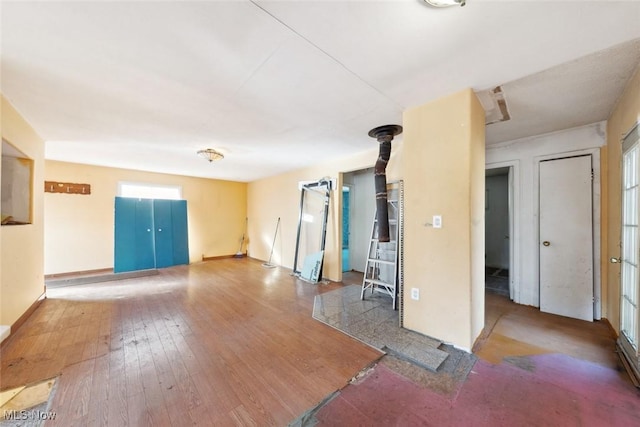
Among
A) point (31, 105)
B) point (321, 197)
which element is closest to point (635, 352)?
point (321, 197)

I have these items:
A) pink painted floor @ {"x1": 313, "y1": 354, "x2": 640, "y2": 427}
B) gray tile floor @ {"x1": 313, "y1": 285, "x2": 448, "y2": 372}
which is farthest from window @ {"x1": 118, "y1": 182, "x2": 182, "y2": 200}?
pink painted floor @ {"x1": 313, "y1": 354, "x2": 640, "y2": 427}

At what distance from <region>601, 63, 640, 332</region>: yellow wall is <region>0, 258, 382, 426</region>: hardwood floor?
9.02ft

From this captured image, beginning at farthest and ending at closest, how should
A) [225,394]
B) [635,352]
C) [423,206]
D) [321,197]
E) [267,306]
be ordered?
[321,197]
[267,306]
[423,206]
[635,352]
[225,394]

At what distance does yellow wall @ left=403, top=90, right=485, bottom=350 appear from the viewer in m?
2.14

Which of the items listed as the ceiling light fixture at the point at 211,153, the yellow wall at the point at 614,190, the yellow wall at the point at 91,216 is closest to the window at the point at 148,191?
the yellow wall at the point at 91,216

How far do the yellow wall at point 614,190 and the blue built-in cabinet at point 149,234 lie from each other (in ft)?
25.5

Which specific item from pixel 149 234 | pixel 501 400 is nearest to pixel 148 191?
pixel 149 234

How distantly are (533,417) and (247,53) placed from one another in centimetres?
309

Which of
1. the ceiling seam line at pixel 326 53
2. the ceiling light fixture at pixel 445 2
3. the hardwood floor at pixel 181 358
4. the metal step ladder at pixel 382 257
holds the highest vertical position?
the ceiling seam line at pixel 326 53

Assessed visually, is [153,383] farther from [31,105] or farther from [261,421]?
[31,105]

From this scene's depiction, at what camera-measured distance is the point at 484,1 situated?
1.29 metres

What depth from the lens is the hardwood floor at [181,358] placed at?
1.55 metres

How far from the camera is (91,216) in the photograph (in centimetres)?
524

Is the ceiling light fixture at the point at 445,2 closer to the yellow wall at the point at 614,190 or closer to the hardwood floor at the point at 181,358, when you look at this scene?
the yellow wall at the point at 614,190
